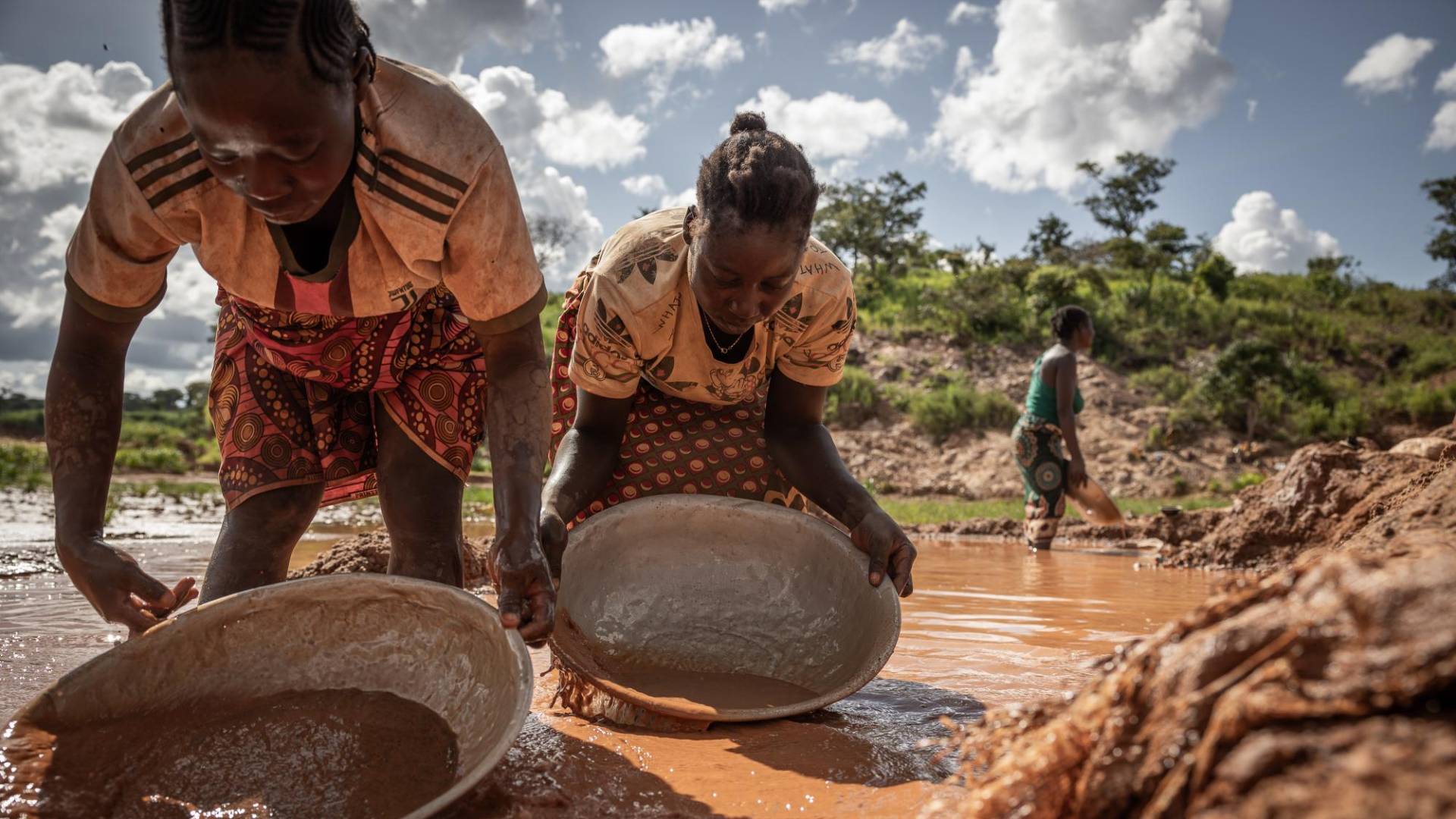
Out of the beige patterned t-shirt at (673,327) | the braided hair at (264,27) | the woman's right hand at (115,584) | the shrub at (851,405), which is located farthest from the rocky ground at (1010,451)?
the braided hair at (264,27)

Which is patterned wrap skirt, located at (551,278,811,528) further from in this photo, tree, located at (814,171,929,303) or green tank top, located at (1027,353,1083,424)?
tree, located at (814,171,929,303)

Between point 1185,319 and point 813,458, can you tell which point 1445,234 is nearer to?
point 1185,319

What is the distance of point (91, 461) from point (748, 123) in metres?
1.82

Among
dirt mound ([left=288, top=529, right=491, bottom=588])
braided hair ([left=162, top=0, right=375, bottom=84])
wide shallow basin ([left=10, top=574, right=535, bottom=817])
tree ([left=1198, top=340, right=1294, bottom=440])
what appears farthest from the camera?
tree ([left=1198, top=340, right=1294, bottom=440])

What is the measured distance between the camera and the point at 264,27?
1414 millimetres

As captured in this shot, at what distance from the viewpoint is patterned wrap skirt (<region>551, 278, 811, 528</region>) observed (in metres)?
2.82

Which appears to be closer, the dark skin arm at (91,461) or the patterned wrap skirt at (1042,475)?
the dark skin arm at (91,461)

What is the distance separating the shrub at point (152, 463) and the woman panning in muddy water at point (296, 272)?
1558cm

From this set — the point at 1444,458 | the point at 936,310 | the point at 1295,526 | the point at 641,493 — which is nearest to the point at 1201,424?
the point at 936,310

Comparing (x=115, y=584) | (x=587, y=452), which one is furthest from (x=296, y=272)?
(x=587, y=452)

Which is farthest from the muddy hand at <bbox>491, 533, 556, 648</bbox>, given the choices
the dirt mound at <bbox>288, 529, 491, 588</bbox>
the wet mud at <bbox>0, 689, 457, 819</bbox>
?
the dirt mound at <bbox>288, 529, 491, 588</bbox>

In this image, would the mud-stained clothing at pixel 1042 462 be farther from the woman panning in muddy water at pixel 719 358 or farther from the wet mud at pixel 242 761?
the wet mud at pixel 242 761

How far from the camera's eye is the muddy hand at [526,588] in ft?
5.50

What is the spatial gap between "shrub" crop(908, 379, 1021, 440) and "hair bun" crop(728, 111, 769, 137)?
13064 mm
